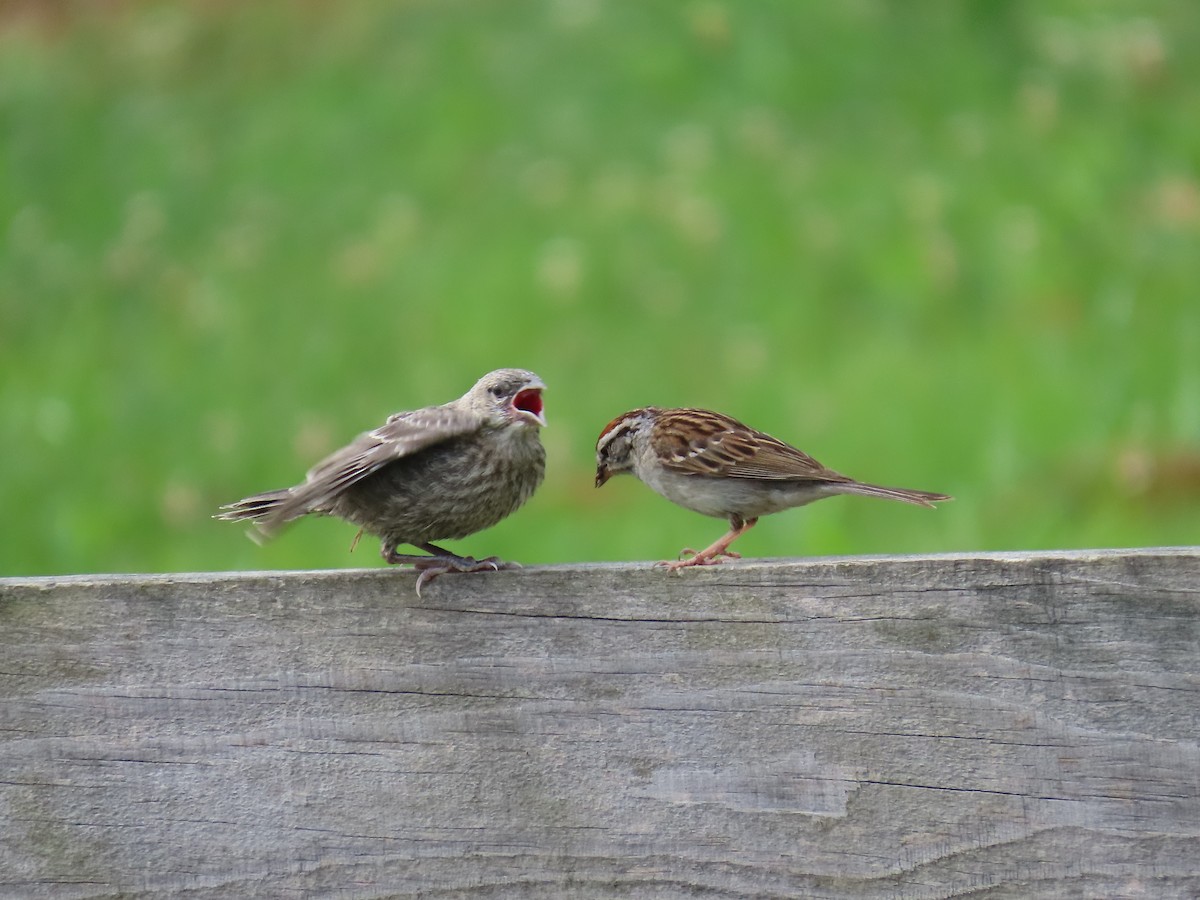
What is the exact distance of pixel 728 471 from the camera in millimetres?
3869

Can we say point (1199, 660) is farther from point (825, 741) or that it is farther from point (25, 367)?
point (25, 367)

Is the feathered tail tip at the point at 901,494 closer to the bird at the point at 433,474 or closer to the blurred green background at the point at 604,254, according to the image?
the blurred green background at the point at 604,254

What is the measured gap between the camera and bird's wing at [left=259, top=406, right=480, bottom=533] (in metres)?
2.59

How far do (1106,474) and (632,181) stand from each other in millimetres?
2363

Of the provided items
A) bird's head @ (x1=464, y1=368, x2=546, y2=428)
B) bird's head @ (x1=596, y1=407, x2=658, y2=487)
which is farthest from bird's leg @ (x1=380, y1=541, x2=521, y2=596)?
bird's head @ (x1=596, y1=407, x2=658, y2=487)

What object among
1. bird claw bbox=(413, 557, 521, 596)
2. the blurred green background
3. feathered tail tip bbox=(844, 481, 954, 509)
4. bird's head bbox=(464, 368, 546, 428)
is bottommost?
bird claw bbox=(413, 557, 521, 596)

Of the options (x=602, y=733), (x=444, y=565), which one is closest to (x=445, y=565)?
(x=444, y=565)

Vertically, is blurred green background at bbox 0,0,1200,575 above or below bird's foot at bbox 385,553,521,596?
above

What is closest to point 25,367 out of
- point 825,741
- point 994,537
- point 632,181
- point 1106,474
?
point 632,181

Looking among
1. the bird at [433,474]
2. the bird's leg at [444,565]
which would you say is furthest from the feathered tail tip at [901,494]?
the bird's leg at [444,565]

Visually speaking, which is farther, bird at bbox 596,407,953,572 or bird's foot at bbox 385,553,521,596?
bird at bbox 596,407,953,572

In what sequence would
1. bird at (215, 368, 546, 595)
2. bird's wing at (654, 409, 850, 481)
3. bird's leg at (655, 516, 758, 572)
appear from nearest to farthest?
bird's leg at (655, 516, 758, 572), bird at (215, 368, 546, 595), bird's wing at (654, 409, 850, 481)

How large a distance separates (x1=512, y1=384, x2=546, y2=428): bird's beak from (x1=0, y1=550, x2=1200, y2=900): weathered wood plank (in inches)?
A: 36.9

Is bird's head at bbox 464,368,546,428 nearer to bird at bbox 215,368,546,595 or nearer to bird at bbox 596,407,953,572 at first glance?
bird at bbox 215,368,546,595
